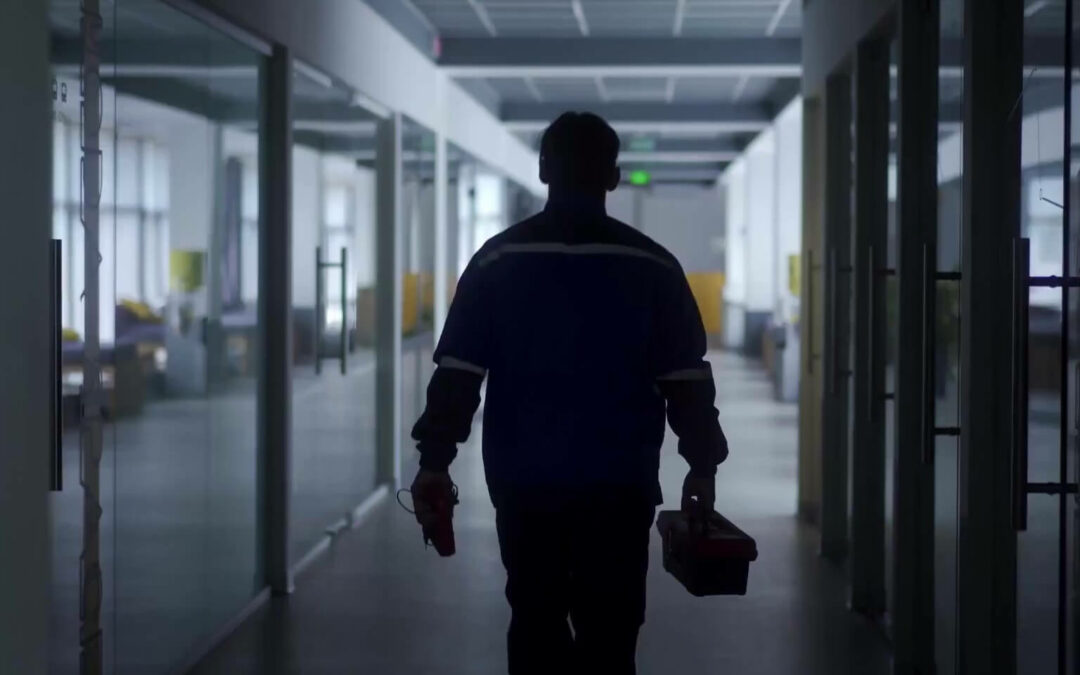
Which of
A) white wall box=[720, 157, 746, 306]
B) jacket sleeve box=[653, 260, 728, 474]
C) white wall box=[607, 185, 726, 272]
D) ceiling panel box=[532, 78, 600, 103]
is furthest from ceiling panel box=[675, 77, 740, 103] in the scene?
white wall box=[607, 185, 726, 272]

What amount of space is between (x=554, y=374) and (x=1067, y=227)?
136 cm

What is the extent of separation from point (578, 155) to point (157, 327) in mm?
1997

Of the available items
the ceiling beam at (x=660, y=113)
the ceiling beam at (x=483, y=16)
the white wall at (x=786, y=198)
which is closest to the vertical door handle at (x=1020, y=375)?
the ceiling beam at (x=483, y=16)

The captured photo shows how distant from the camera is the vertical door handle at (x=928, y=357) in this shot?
4.62m

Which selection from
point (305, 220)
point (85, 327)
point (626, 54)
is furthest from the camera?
point (626, 54)

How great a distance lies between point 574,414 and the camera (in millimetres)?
3557

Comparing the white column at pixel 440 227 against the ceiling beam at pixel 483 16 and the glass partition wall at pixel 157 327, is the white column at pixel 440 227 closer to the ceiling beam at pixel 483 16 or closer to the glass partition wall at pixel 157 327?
the ceiling beam at pixel 483 16

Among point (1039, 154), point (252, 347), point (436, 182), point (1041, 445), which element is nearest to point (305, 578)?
point (252, 347)

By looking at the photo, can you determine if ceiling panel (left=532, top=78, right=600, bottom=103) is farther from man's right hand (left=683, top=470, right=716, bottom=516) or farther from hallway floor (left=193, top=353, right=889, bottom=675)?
man's right hand (left=683, top=470, right=716, bottom=516)

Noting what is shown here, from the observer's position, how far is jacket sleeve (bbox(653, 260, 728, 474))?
3.62 m

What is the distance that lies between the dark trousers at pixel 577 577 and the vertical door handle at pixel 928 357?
1.36 m

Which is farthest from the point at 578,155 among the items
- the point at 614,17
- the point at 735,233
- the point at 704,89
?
the point at 735,233

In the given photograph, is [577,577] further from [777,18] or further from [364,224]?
[777,18]

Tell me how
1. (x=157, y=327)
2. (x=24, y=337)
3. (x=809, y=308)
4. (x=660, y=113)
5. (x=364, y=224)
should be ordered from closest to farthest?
(x=24, y=337) → (x=157, y=327) → (x=809, y=308) → (x=364, y=224) → (x=660, y=113)
